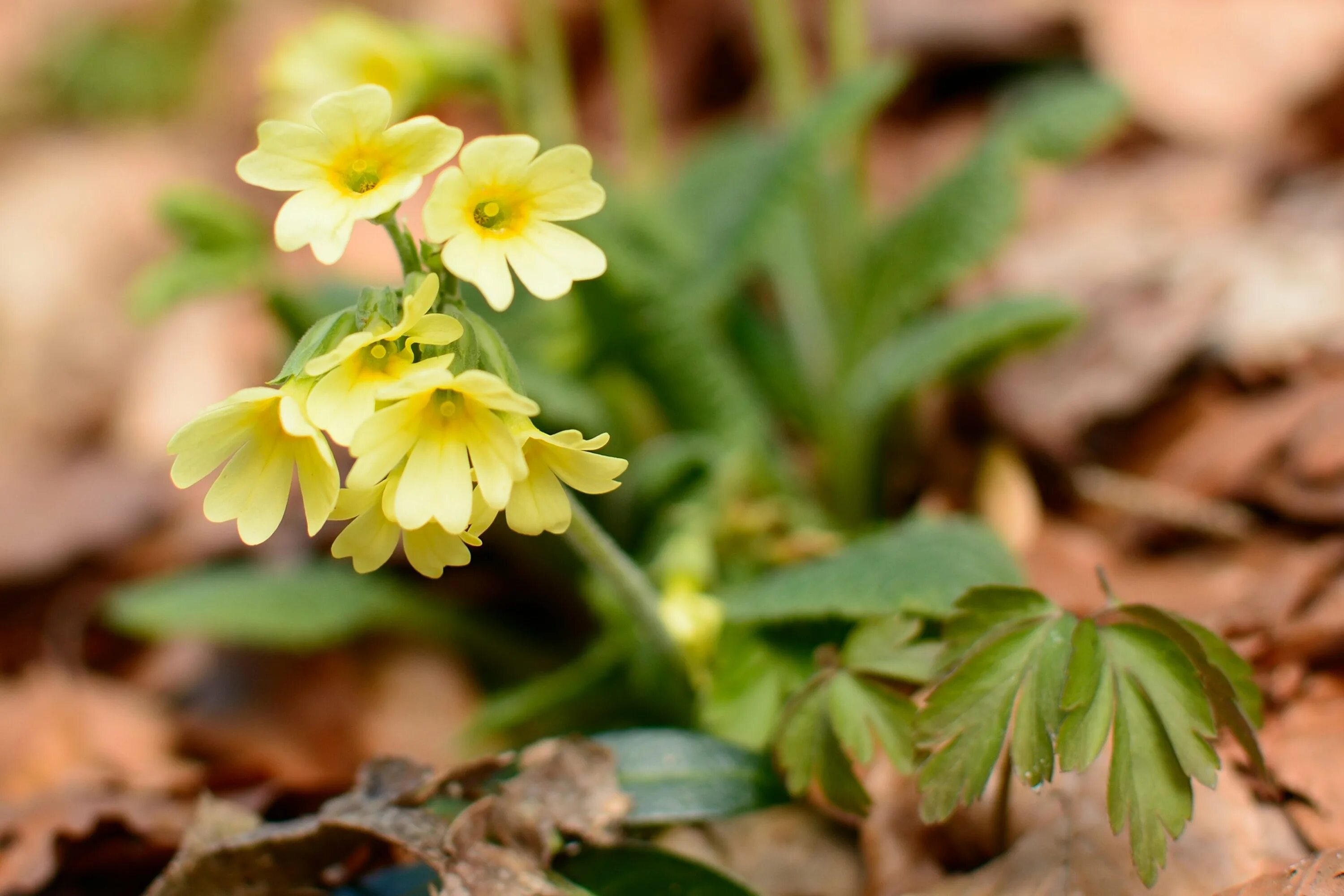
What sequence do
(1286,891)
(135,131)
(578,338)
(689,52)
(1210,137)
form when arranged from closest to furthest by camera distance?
(1286,891) < (578,338) < (1210,137) < (689,52) < (135,131)

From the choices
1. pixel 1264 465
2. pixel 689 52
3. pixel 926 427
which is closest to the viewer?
pixel 1264 465

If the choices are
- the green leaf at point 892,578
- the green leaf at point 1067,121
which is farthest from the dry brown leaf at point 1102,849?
the green leaf at point 1067,121

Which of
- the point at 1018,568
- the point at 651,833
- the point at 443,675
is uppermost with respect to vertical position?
the point at 443,675

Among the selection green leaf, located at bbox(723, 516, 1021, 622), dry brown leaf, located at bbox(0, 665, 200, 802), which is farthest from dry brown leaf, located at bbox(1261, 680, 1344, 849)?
dry brown leaf, located at bbox(0, 665, 200, 802)

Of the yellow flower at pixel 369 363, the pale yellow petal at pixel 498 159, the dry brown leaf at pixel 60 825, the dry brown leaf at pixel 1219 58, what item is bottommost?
the dry brown leaf at pixel 60 825

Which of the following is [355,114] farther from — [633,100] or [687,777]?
[633,100]

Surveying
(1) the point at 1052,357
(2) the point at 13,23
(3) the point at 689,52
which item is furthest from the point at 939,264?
(2) the point at 13,23

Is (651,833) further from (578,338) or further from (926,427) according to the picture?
(926,427)

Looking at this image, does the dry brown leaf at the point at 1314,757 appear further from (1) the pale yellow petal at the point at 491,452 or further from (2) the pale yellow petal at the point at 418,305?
(2) the pale yellow petal at the point at 418,305
